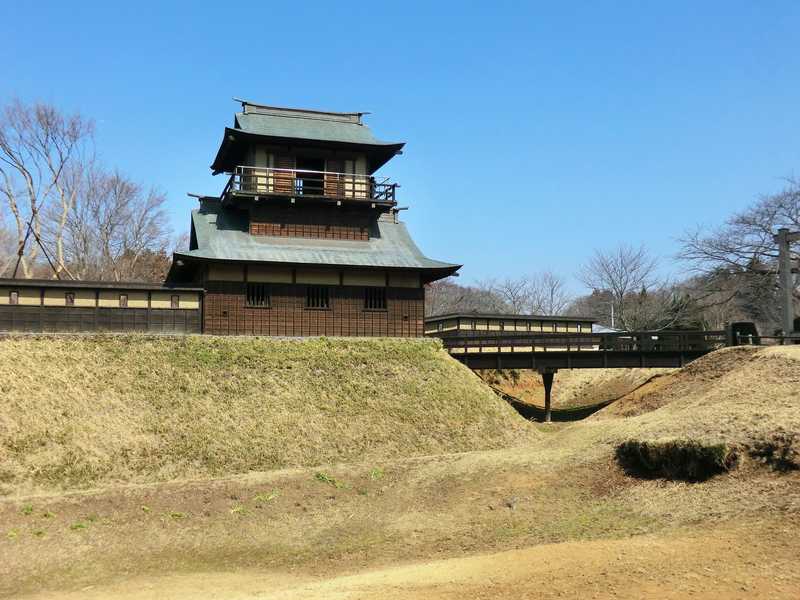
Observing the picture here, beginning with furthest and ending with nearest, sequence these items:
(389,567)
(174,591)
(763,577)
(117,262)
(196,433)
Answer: (117,262) → (196,433) → (389,567) → (174,591) → (763,577)

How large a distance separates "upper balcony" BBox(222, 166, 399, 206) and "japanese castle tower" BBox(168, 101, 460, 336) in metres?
0.05

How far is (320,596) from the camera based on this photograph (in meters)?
12.7

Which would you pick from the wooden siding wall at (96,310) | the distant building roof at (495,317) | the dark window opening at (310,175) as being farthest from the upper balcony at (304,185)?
the distant building roof at (495,317)

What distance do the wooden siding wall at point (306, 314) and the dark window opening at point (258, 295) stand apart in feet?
0.58

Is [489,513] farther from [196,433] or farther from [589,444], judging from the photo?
[196,433]

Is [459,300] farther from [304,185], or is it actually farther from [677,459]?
[677,459]

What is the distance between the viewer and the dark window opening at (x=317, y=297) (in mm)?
31172

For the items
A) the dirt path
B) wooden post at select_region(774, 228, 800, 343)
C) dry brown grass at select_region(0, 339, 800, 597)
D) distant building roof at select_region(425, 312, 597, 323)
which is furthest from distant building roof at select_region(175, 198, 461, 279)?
the dirt path

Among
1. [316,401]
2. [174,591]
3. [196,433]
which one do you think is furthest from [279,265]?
[174,591]

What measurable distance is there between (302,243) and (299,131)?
18.0ft

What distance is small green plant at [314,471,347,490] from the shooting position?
2078 centimetres

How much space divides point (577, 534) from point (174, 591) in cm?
862

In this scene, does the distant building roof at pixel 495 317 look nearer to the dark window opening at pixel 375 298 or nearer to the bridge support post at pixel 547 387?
the bridge support post at pixel 547 387

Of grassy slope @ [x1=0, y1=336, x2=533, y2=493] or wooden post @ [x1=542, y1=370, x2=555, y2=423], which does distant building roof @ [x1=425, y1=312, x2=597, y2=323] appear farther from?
grassy slope @ [x1=0, y1=336, x2=533, y2=493]
